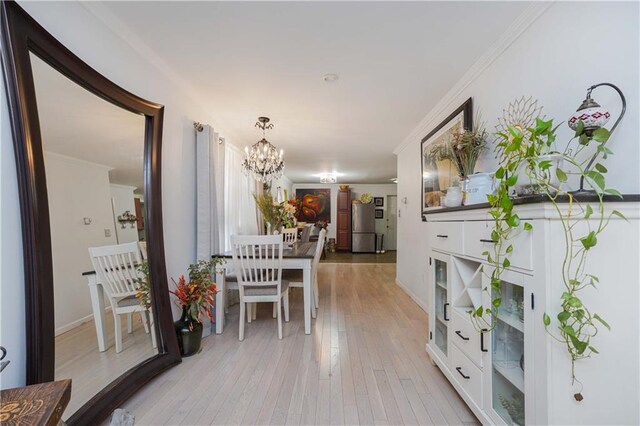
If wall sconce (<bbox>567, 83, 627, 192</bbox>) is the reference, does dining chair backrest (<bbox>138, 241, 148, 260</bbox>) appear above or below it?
below

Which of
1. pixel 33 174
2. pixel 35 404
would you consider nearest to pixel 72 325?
pixel 35 404

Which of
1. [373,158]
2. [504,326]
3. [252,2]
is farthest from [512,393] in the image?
[373,158]

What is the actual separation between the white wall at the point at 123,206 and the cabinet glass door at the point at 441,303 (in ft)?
7.14

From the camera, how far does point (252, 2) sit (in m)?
1.52

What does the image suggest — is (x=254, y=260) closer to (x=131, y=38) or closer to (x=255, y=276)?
(x=255, y=276)

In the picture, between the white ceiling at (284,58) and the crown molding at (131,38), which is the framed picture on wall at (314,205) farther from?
the crown molding at (131,38)

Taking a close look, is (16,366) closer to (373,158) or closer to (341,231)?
(373,158)

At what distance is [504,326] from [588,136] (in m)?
0.95

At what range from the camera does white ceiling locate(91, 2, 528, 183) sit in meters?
1.59

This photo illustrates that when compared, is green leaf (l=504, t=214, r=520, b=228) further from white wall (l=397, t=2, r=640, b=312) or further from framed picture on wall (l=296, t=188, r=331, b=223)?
framed picture on wall (l=296, t=188, r=331, b=223)

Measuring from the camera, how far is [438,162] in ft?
9.57

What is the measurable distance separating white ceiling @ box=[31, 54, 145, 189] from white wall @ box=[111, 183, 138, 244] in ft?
0.16

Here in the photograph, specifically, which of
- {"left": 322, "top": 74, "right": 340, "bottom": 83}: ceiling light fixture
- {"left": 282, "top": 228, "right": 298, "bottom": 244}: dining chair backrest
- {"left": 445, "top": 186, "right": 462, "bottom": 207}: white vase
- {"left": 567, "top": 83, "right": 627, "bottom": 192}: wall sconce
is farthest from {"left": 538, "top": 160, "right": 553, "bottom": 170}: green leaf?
{"left": 282, "top": 228, "right": 298, "bottom": 244}: dining chair backrest

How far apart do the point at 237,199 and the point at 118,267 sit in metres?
2.71
